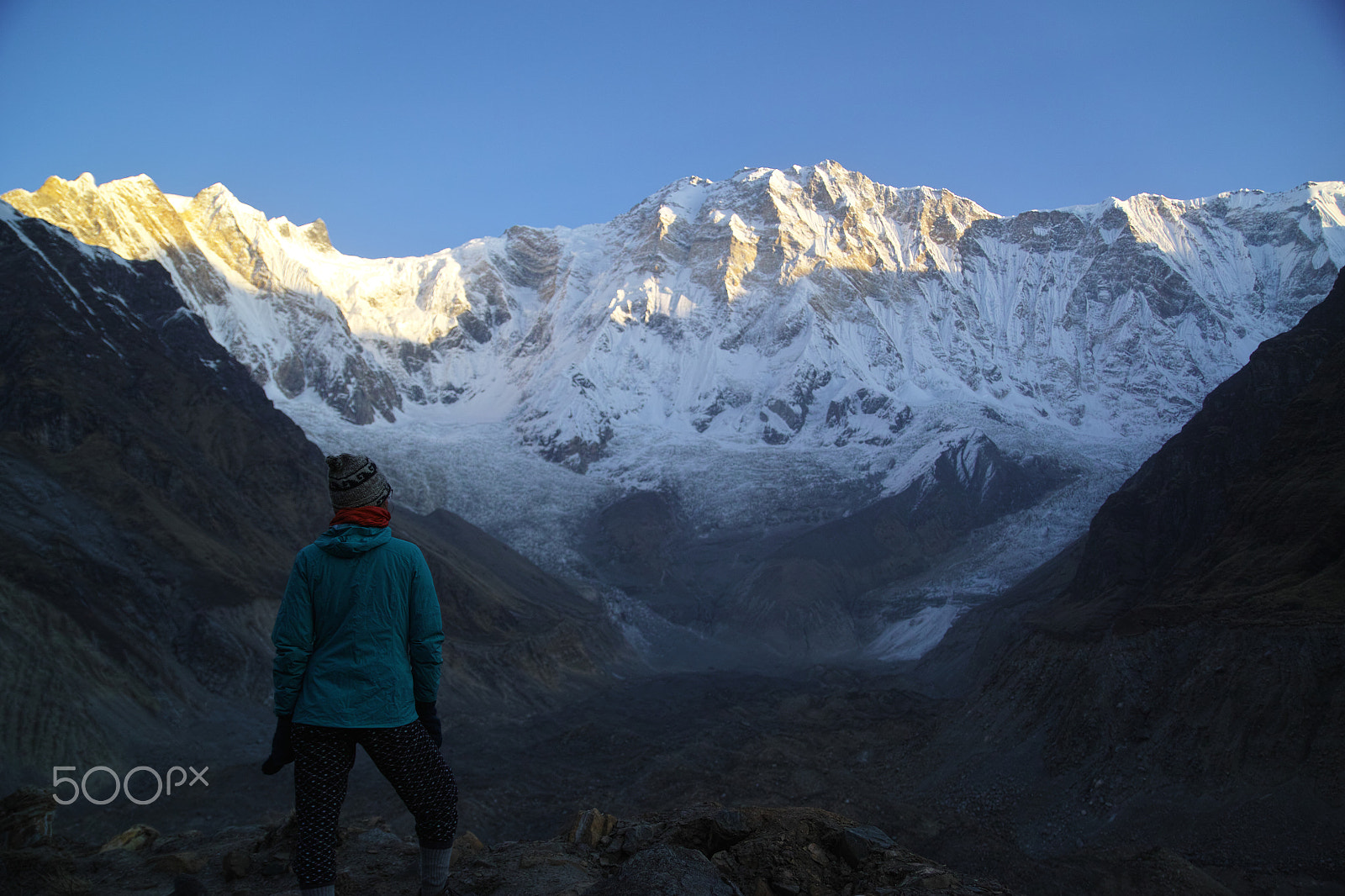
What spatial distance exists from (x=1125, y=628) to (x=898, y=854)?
2440 centimetres

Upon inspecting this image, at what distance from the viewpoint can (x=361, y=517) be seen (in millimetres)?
5016

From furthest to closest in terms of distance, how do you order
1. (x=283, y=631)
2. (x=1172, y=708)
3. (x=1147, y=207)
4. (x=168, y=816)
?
(x=1147, y=207) → (x=168, y=816) → (x=1172, y=708) → (x=283, y=631)

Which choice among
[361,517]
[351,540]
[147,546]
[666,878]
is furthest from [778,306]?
[351,540]

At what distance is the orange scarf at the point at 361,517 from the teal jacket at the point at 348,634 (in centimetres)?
6

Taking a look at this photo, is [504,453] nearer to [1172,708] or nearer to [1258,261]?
[1172,708]

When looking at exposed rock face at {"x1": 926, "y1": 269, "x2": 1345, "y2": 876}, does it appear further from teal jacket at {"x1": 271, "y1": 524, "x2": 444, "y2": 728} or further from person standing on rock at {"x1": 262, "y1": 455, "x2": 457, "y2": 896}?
teal jacket at {"x1": 271, "y1": 524, "x2": 444, "y2": 728}

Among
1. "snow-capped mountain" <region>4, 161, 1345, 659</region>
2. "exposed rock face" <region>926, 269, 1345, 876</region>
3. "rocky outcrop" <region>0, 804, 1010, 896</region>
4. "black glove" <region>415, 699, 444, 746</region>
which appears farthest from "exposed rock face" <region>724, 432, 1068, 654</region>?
"black glove" <region>415, 699, 444, 746</region>

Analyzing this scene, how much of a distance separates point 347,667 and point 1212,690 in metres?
23.9

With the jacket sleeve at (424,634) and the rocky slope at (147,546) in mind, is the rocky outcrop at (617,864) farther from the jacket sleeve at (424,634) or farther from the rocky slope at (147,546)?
the rocky slope at (147,546)

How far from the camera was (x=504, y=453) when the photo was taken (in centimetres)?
12531

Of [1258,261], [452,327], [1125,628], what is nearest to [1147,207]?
[1258,261]

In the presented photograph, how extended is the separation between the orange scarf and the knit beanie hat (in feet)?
0.15

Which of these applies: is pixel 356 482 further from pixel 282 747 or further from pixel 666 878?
pixel 666 878

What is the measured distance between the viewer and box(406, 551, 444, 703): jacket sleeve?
5012 millimetres
